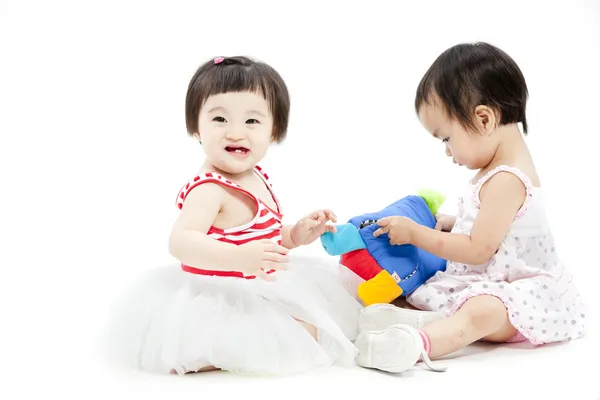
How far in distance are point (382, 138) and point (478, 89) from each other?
1.44m

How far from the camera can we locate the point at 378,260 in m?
2.24

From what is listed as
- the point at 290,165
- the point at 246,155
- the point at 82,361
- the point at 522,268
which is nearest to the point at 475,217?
the point at 522,268

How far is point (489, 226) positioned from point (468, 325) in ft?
0.91

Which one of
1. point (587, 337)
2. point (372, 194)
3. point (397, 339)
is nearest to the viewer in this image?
point (397, 339)

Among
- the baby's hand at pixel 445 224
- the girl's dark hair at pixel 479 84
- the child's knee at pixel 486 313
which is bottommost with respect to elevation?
the child's knee at pixel 486 313

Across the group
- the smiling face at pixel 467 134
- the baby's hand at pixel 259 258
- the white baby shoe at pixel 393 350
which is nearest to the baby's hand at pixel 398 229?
the smiling face at pixel 467 134

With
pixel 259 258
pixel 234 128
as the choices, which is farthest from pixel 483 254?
pixel 234 128

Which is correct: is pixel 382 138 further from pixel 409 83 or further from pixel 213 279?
pixel 213 279

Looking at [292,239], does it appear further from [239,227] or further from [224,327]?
[224,327]

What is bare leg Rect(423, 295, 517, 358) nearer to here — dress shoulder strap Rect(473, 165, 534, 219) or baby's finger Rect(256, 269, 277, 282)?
dress shoulder strap Rect(473, 165, 534, 219)

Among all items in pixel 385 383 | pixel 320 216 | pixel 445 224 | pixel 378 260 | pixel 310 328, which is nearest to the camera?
pixel 385 383

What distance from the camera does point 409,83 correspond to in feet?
11.6

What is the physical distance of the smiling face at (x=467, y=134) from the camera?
211 cm

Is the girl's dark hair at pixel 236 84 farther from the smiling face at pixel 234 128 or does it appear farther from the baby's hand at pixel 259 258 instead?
the baby's hand at pixel 259 258
